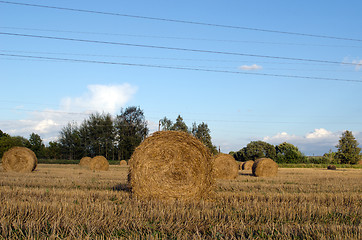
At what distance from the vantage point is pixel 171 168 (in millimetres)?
8547

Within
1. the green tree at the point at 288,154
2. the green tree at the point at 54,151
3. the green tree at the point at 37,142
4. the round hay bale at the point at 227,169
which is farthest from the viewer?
the green tree at the point at 37,142

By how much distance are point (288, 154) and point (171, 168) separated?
5827 centimetres

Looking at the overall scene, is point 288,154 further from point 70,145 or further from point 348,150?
point 70,145

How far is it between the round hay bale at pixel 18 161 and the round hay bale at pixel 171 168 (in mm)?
12626

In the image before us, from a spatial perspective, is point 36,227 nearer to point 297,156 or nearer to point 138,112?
point 297,156

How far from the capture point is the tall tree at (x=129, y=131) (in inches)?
2432

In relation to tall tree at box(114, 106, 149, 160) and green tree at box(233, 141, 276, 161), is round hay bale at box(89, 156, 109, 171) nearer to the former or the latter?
tall tree at box(114, 106, 149, 160)

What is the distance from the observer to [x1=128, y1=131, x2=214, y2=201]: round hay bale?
836 centimetres

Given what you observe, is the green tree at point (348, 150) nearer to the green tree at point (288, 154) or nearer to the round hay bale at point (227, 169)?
the green tree at point (288, 154)

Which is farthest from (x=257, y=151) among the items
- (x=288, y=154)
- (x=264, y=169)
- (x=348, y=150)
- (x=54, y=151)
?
(x=264, y=169)

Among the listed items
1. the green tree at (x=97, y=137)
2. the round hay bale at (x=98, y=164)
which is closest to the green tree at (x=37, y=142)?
the green tree at (x=97, y=137)

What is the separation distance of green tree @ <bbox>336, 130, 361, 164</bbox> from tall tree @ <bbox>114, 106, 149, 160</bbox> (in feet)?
105

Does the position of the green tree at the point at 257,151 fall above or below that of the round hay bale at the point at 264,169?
above

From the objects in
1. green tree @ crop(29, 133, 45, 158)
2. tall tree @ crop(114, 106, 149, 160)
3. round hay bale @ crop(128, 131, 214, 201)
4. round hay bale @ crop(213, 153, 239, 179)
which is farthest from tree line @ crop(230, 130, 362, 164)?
round hay bale @ crop(128, 131, 214, 201)
